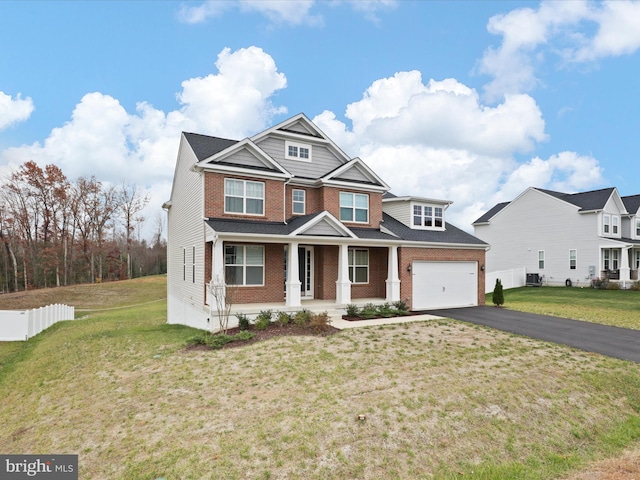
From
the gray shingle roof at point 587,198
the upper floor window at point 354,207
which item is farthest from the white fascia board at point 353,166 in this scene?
the gray shingle roof at point 587,198

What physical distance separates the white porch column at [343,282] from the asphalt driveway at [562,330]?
4.11 m

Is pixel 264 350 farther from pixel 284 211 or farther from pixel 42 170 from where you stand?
pixel 42 170

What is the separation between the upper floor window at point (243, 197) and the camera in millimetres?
14984

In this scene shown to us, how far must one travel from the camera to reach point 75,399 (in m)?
8.00

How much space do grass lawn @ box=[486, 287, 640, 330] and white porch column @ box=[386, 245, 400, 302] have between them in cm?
698

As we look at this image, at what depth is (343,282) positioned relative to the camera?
1569cm

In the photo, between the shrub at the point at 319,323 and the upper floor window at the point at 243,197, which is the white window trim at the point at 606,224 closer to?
the shrub at the point at 319,323

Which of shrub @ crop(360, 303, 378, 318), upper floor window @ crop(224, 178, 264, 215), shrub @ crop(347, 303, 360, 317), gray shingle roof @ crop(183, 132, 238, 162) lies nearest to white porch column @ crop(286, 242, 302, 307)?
shrub @ crop(347, 303, 360, 317)

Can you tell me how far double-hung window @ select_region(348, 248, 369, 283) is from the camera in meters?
18.0

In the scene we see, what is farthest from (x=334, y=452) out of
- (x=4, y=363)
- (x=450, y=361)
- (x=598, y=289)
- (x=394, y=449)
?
(x=598, y=289)

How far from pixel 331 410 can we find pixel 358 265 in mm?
11861

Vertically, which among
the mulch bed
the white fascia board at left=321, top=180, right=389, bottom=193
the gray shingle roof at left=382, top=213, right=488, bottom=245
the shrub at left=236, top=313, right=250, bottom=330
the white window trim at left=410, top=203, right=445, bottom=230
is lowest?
the mulch bed

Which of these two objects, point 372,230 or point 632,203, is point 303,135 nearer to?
point 372,230

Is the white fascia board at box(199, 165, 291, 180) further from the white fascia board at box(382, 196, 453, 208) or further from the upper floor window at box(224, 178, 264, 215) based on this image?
the white fascia board at box(382, 196, 453, 208)
